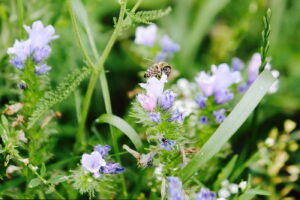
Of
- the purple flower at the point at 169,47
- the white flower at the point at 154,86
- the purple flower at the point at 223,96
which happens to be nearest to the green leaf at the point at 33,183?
the white flower at the point at 154,86

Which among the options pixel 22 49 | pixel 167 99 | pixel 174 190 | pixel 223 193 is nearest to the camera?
pixel 174 190

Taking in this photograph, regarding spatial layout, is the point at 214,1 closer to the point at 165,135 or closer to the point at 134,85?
the point at 134,85

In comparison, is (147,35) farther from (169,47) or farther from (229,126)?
(229,126)

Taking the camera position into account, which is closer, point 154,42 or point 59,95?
point 59,95

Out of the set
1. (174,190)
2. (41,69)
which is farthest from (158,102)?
(41,69)

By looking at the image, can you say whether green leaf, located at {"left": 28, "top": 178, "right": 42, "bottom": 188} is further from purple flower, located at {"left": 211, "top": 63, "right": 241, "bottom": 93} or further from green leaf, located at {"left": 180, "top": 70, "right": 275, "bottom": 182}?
purple flower, located at {"left": 211, "top": 63, "right": 241, "bottom": 93}

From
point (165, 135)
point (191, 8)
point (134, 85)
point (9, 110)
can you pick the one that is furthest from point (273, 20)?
point (9, 110)
